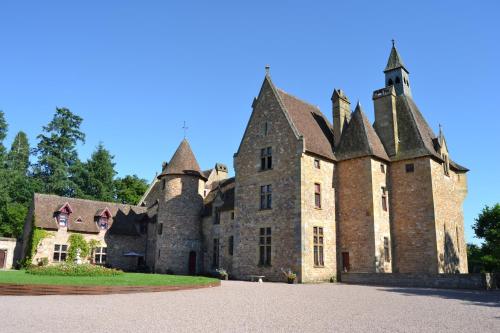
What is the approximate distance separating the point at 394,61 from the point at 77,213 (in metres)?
32.3

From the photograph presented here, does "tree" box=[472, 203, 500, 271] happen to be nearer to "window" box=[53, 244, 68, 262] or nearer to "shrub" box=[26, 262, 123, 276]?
"shrub" box=[26, 262, 123, 276]

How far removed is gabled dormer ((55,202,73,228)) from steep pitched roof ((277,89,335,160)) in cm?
2226

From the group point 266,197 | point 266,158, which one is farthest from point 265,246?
point 266,158

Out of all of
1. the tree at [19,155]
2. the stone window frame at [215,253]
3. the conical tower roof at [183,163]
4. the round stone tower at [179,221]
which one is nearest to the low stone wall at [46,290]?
the stone window frame at [215,253]

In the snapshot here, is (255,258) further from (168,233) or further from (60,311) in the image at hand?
(60,311)

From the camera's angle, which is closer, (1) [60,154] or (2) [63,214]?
(2) [63,214]

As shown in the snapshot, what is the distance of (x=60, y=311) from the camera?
1157 cm

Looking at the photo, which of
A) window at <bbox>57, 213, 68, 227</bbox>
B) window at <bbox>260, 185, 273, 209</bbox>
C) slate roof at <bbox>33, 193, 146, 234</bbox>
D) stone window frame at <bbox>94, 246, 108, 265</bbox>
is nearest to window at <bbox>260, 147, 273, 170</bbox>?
window at <bbox>260, 185, 273, 209</bbox>

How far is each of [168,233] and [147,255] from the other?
22.5 ft

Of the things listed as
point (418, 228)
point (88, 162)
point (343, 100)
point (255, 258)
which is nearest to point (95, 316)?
point (255, 258)

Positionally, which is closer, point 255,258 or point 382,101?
point 255,258

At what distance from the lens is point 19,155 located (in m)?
65.4

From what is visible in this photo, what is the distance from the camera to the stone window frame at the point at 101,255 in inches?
1512

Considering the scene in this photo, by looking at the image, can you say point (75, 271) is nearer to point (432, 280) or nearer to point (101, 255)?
point (101, 255)
